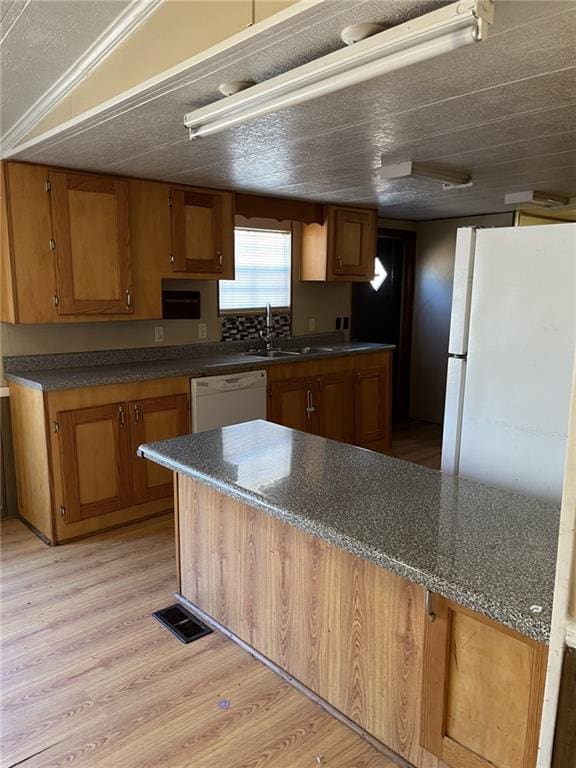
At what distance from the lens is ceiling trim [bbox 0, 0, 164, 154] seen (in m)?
1.85

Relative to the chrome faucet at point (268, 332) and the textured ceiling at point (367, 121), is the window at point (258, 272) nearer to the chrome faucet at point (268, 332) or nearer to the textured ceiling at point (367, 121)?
the chrome faucet at point (268, 332)

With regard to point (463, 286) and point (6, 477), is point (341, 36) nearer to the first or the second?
point (463, 286)

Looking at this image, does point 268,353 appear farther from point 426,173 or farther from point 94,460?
point 426,173

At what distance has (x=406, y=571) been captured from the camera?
138 centimetres

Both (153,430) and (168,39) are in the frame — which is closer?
(168,39)

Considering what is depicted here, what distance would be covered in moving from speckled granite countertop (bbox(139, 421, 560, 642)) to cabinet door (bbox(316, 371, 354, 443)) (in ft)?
7.14

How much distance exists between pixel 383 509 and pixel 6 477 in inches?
111

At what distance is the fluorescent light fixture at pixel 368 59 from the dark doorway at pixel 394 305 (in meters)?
4.02

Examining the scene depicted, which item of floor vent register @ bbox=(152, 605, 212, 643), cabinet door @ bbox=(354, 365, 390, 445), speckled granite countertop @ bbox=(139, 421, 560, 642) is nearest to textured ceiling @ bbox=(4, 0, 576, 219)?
speckled granite countertop @ bbox=(139, 421, 560, 642)

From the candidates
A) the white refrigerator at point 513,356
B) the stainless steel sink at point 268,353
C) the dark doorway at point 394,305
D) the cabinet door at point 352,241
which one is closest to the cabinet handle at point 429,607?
the white refrigerator at point 513,356

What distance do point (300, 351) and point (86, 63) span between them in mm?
3078

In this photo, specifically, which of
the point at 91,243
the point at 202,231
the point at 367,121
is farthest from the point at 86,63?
the point at 202,231

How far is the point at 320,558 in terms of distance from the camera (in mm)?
1887

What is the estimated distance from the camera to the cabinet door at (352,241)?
16.1ft
